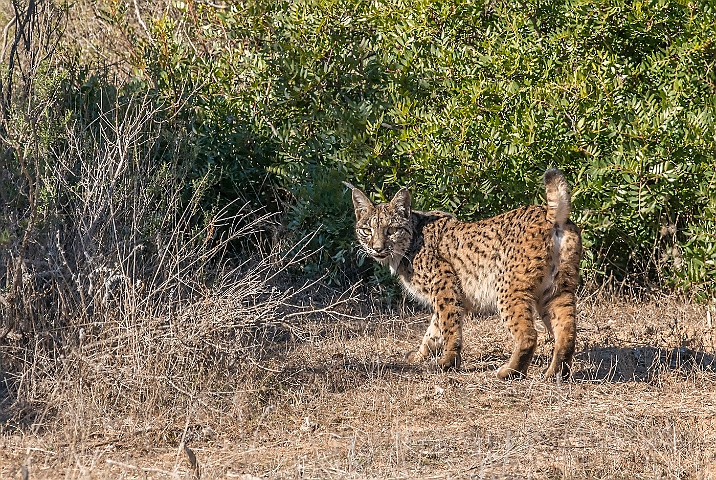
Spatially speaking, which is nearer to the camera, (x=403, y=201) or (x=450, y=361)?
(x=450, y=361)

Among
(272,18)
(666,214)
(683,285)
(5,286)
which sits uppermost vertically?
(272,18)

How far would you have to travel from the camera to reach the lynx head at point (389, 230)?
782 cm

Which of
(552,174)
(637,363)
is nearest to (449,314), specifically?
(552,174)

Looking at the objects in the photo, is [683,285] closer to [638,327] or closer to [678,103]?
[638,327]

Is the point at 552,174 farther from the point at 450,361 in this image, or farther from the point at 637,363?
the point at 637,363

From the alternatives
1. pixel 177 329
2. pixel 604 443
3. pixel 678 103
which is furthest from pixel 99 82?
pixel 604 443

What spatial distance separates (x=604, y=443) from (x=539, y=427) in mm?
429

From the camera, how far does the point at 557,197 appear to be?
6.78m

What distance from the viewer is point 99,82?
30.8ft

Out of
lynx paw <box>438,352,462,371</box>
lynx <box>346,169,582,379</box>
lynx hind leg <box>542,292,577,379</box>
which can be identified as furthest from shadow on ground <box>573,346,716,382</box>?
lynx paw <box>438,352,462,371</box>

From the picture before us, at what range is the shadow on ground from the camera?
23.4 feet

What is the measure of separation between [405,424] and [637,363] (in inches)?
91.3

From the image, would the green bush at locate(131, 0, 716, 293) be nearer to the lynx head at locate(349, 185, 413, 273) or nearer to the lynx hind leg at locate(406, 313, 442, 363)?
the lynx head at locate(349, 185, 413, 273)

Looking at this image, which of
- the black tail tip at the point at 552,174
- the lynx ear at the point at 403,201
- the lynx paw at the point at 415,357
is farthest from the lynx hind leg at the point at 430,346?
the black tail tip at the point at 552,174
